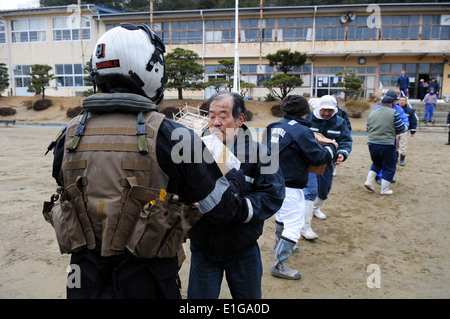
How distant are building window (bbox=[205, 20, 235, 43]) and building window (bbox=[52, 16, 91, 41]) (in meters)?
11.2

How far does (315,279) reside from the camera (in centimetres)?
358

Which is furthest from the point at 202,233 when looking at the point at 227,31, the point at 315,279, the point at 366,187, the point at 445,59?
the point at 445,59

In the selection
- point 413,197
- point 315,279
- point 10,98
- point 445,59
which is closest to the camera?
point 315,279

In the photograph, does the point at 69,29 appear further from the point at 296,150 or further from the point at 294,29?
the point at 296,150

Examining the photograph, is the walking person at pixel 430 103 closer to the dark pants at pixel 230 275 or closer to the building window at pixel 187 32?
the building window at pixel 187 32

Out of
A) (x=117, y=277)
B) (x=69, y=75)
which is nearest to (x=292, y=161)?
(x=117, y=277)

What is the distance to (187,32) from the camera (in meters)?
29.9

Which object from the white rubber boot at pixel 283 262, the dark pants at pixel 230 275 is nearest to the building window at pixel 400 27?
the white rubber boot at pixel 283 262

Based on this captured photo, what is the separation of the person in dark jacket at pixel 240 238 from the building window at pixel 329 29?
1123 inches

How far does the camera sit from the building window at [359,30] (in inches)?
1076

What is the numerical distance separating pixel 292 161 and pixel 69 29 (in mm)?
33685

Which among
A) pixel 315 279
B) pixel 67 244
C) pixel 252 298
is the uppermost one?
pixel 67 244

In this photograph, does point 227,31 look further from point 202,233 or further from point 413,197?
point 202,233
